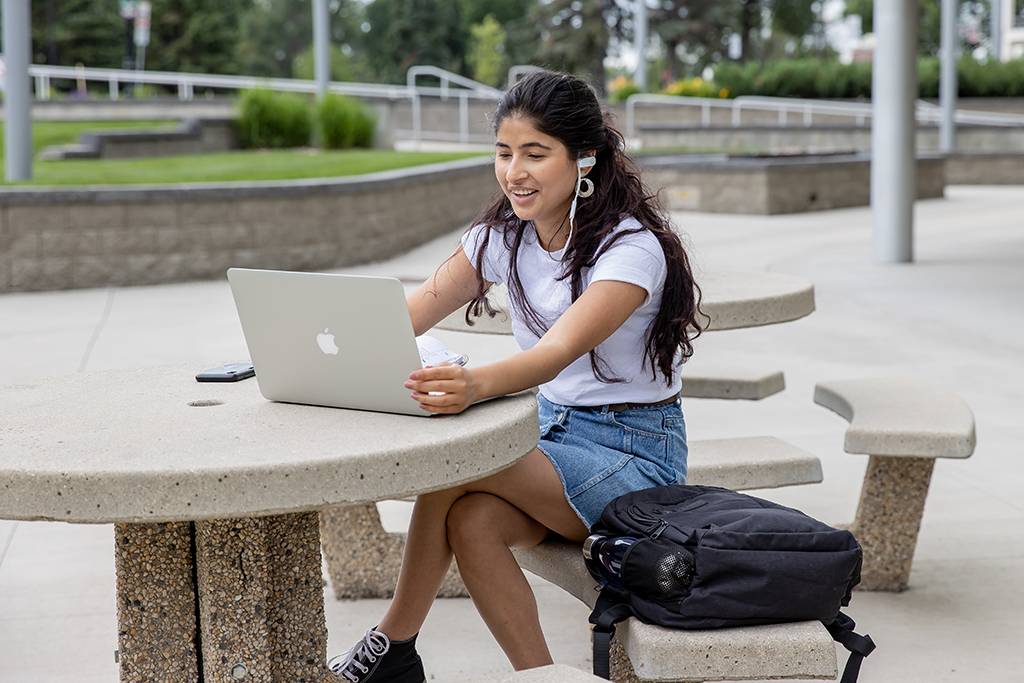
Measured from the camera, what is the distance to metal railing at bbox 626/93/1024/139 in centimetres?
2730

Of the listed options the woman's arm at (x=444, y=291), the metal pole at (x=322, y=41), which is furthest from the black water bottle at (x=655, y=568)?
the metal pole at (x=322, y=41)

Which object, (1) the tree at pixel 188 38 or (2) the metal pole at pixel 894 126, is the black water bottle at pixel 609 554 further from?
(1) the tree at pixel 188 38

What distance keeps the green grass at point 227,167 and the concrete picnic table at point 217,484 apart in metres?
9.58

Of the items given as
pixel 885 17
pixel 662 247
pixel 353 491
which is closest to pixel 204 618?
pixel 353 491

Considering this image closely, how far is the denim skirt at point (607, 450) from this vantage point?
3.02m

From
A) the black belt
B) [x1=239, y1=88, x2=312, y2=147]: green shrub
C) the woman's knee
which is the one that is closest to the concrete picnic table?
the woman's knee

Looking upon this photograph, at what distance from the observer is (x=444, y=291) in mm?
3369

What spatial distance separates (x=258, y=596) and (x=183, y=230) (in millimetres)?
9127

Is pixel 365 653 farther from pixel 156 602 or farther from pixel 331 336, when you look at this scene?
pixel 331 336

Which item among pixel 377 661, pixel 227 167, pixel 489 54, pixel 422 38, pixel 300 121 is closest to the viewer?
pixel 377 661

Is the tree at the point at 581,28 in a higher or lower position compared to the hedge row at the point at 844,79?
higher

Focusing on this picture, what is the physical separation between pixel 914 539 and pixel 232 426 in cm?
233

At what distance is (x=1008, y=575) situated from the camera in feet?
14.5

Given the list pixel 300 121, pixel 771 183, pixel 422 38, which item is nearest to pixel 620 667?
pixel 771 183
